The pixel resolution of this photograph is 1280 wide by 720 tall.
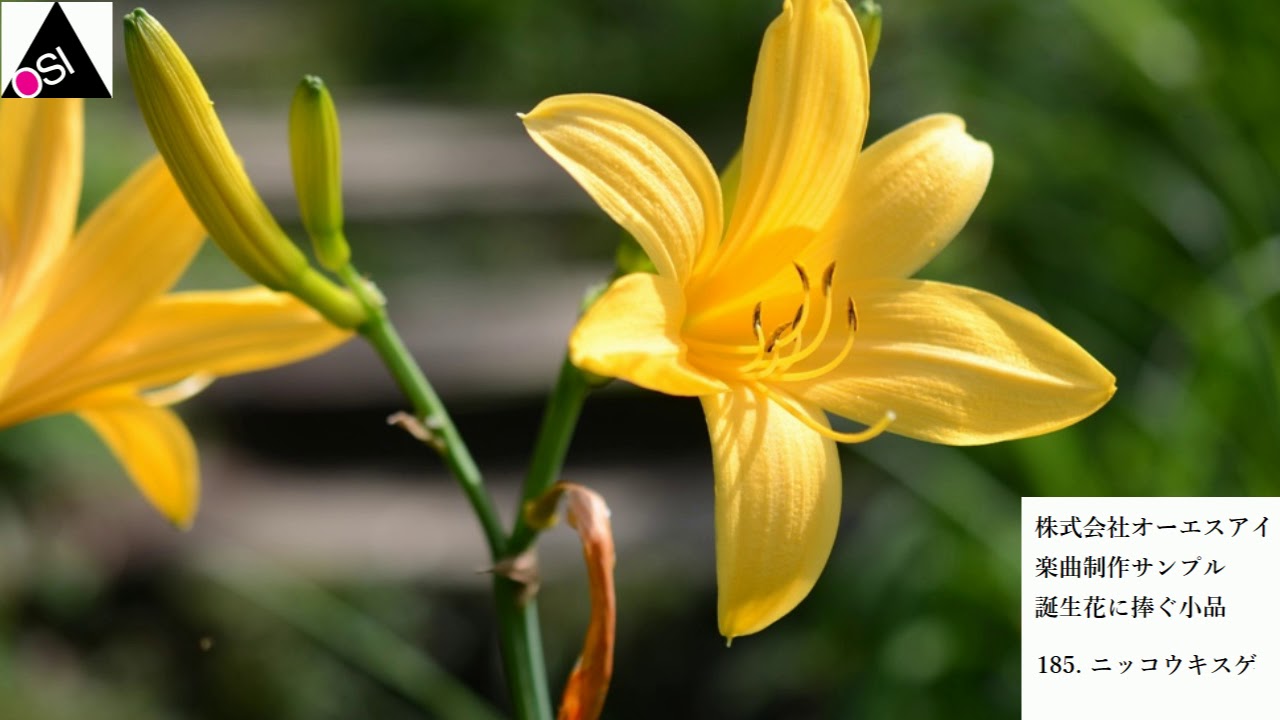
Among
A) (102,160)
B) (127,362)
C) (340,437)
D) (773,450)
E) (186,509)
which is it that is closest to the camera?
(773,450)

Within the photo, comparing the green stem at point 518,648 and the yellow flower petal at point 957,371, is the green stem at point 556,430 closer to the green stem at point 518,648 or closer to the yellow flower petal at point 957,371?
the green stem at point 518,648

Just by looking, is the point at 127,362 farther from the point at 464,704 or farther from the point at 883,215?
the point at 464,704

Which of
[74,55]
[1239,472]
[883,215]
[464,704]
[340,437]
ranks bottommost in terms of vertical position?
[340,437]

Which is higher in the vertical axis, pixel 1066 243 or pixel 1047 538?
pixel 1047 538

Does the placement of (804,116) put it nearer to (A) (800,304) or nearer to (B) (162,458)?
(A) (800,304)

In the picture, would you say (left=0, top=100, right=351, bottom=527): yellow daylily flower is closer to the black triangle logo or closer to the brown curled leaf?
the black triangle logo

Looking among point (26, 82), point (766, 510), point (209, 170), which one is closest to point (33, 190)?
point (26, 82)

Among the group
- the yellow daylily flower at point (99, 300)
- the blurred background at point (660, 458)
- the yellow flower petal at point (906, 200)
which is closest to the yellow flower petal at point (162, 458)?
the yellow daylily flower at point (99, 300)

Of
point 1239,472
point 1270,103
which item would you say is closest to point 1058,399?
point 1239,472
